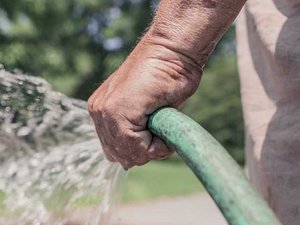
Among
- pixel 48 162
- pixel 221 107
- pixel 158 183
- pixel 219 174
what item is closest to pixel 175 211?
pixel 158 183

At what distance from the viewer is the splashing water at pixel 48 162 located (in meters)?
1.97

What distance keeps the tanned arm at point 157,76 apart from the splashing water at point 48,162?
32 centimetres

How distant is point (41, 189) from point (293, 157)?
21.2 inches

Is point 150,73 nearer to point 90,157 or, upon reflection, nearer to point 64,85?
point 90,157

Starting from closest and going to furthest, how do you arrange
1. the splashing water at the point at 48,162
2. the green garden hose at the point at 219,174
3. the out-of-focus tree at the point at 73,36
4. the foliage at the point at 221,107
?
the green garden hose at the point at 219,174
the splashing water at the point at 48,162
the out-of-focus tree at the point at 73,36
the foliage at the point at 221,107

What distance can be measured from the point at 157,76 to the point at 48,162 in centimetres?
68

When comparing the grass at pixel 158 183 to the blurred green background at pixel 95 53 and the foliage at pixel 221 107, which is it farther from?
the foliage at pixel 221 107

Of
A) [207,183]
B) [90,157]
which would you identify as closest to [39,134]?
[90,157]

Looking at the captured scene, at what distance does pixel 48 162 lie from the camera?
2143 millimetres

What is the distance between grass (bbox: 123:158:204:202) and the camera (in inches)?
533

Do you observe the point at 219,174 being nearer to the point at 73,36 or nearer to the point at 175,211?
the point at 175,211

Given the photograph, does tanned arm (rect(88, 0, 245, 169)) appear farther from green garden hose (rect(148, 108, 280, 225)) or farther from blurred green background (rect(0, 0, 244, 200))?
→ blurred green background (rect(0, 0, 244, 200))

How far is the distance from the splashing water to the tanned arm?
1.07ft

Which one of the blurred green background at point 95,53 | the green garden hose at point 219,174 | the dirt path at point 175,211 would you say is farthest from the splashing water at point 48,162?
the blurred green background at point 95,53
